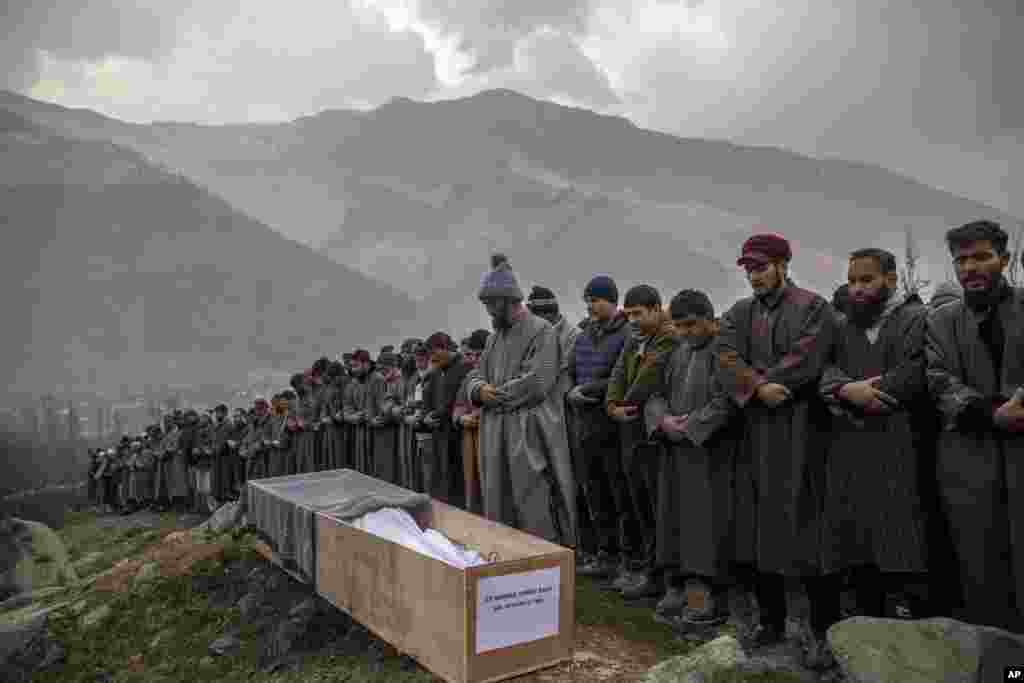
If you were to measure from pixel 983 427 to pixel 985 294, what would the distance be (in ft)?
2.18

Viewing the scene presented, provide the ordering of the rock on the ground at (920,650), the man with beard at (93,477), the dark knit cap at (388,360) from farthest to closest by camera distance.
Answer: the man with beard at (93,477) → the dark knit cap at (388,360) → the rock on the ground at (920,650)

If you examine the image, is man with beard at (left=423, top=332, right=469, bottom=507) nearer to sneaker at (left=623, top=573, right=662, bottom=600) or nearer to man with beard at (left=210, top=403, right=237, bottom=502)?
sneaker at (left=623, top=573, right=662, bottom=600)

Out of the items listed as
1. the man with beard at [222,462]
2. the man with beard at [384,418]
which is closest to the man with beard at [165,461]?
the man with beard at [222,462]

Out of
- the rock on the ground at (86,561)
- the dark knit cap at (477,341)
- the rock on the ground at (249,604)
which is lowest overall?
the rock on the ground at (86,561)

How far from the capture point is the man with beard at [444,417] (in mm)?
8227

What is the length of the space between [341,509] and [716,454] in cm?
313

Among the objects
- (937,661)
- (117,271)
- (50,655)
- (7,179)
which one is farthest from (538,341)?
(7,179)

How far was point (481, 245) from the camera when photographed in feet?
413

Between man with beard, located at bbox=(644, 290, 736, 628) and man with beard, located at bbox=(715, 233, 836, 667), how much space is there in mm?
137

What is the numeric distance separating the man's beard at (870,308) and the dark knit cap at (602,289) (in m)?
2.04

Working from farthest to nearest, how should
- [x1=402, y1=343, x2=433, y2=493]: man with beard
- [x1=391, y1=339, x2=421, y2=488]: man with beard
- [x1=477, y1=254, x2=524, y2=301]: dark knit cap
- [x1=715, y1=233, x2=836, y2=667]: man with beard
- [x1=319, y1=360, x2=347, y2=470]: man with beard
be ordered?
[x1=319, y1=360, x2=347, y2=470]: man with beard → [x1=391, y1=339, x2=421, y2=488]: man with beard → [x1=402, y1=343, x2=433, y2=493]: man with beard → [x1=477, y1=254, x2=524, y2=301]: dark knit cap → [x1=715, y1=233, x2=836, y2=667]: man with beard

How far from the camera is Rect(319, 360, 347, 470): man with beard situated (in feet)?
40.5

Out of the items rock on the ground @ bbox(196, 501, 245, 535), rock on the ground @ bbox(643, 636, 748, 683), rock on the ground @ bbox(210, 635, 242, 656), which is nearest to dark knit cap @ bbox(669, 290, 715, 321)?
rock on the ground @ bbox(643, 636, 748, 683)

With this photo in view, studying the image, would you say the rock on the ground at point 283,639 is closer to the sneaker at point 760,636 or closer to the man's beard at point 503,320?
the man's beard at point 503,320
